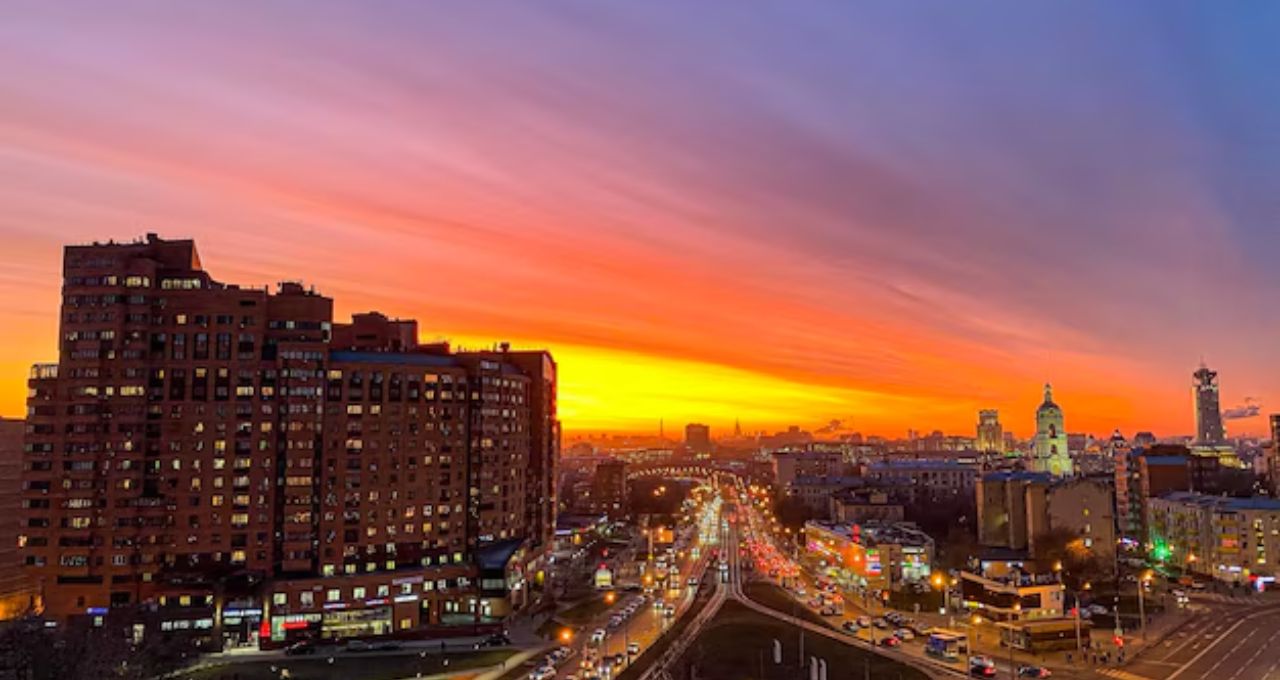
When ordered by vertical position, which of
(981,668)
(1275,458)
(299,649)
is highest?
(1275,458)

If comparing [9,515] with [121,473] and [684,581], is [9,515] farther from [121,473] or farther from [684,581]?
[684,581]

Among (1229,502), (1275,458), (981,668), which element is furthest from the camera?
(1275,458)

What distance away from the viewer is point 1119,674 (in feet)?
234

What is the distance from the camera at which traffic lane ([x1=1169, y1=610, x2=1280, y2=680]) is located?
232 feet

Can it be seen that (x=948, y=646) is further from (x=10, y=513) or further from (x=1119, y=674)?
(x=10, y=513)

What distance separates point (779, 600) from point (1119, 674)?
142ft

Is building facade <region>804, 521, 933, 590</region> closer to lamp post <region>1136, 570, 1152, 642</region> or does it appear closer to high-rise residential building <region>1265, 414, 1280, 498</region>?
lamp post <region>1136, 570, 1152, 642</region>

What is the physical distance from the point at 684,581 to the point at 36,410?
85443mm

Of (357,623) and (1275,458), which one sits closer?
(357,623)

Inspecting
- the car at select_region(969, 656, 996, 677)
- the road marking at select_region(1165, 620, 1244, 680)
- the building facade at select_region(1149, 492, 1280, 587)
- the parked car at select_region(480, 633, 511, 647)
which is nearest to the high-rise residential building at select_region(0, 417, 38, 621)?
the parked car at select_region(480, 633, 511, 647)

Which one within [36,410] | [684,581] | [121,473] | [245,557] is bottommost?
[684,581]

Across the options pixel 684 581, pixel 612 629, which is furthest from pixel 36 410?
pixel 684 581

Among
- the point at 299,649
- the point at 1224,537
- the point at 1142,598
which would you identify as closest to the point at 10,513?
the point at 299,649

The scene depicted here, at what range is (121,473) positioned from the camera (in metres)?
92.6
